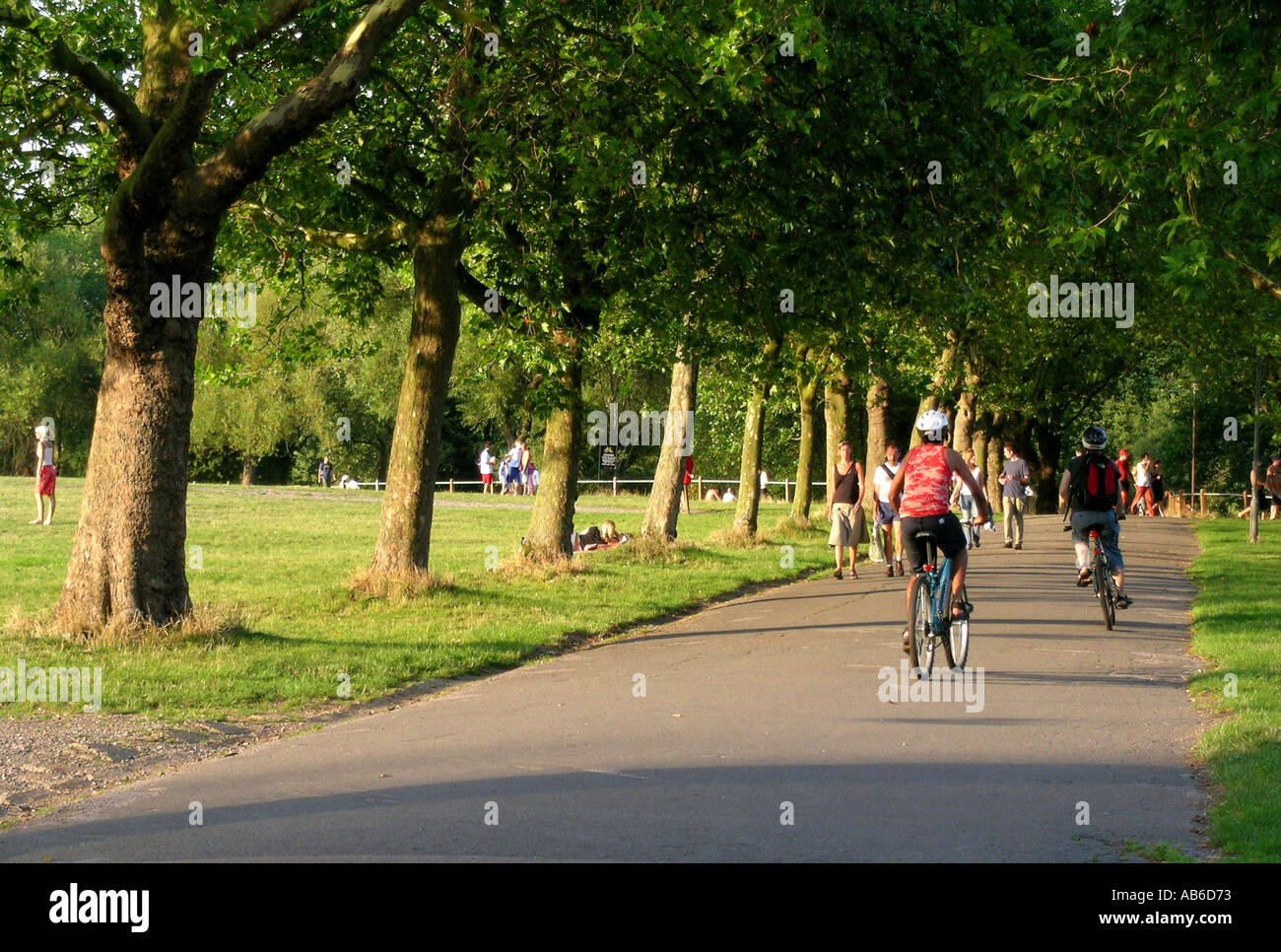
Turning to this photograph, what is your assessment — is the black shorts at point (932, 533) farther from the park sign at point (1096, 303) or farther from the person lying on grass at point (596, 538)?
the park sign at point (1096, 303)

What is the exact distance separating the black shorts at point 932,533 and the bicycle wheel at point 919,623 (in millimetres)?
189

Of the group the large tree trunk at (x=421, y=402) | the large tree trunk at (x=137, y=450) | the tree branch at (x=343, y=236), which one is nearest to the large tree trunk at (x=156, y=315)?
the large tree trunk at (x=137, y=450)

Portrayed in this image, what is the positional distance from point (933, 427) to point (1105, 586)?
446cm

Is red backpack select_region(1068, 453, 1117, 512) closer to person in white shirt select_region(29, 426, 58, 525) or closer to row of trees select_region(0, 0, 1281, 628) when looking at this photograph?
row of trees select_region(0, 0, 1281, 628)

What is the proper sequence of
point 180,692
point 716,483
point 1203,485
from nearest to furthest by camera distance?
point 180,692 < point 716,483 < point 1203,485

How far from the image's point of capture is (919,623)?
1209 centimetres

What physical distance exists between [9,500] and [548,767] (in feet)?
105

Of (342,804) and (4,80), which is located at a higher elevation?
(4,80)

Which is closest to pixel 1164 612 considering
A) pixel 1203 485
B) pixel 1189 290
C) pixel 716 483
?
pixel 1189 290

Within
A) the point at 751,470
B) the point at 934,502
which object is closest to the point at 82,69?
the point at 934,502

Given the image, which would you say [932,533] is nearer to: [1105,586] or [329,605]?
[1105,586]

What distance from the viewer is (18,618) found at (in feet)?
44.2

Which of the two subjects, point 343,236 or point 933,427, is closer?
point 933,427

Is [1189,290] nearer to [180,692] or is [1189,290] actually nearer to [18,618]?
[180,692]
